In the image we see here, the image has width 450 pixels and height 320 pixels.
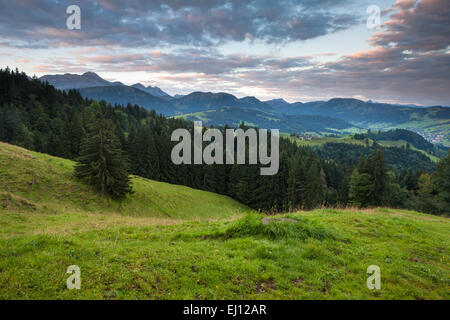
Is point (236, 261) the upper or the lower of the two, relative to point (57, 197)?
upper

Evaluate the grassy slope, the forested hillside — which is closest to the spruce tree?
the forested hillside

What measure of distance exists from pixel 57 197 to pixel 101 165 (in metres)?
6.98

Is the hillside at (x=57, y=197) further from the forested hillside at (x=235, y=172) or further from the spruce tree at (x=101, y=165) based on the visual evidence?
the forested hillside at (x=235, y=172)

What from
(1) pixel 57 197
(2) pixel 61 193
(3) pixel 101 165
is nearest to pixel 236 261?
(1) pixel 57 197

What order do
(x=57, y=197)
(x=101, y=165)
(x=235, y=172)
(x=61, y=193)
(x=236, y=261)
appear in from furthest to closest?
(x=235, y=172)
(x=101, y=165)
(x=61, y=193)
(x=57, y=197)
(x=236, y=261)

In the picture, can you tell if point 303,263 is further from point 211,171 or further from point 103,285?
point 211,171

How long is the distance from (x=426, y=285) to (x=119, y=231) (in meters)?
14.5

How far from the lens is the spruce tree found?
30953 millimetres

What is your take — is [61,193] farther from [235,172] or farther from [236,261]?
[235,172]

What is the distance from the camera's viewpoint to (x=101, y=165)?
3128 centimetres

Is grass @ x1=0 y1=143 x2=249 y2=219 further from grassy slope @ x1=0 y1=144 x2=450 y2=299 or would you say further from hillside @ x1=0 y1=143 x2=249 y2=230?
grassy slope @ x1=0 y1=144 x2=450 y2=299

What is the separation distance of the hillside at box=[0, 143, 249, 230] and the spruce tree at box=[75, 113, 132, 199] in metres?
1.50
